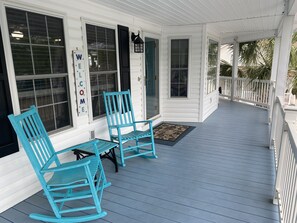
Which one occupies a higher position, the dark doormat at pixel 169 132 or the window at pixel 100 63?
the window at pixel 100 63

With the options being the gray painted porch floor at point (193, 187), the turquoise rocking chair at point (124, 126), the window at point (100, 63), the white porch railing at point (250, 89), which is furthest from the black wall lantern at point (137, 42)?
the white porch railing at point (250, 89)

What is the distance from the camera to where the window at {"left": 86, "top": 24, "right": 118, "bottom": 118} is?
10.6 ft

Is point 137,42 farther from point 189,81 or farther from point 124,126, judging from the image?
point 189,81

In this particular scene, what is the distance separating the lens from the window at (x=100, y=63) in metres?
3.24

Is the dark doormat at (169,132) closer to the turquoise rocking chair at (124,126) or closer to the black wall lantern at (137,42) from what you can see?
the turquoise rocking chair at (124,126)

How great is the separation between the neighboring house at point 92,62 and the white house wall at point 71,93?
0.03ft

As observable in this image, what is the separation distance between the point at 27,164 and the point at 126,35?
2.60 m

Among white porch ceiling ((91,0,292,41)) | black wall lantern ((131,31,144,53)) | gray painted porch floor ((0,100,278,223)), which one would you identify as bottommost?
gray painted porch floor ((0,100,278,223))

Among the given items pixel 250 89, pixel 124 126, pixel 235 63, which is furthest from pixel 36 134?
pixel 235 63

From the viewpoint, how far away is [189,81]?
5.36m

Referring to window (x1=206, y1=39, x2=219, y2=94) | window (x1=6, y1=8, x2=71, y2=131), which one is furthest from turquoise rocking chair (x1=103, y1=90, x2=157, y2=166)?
window (x1=206, y1=39, x2=219, y2=94)

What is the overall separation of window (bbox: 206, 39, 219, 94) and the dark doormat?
1.51 metres

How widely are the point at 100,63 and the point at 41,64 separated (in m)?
1.03

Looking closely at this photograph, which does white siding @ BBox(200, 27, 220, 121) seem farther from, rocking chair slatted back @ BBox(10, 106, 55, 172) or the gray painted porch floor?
rocking chair slatted back @ BBox(10, 106, 55, 172)
